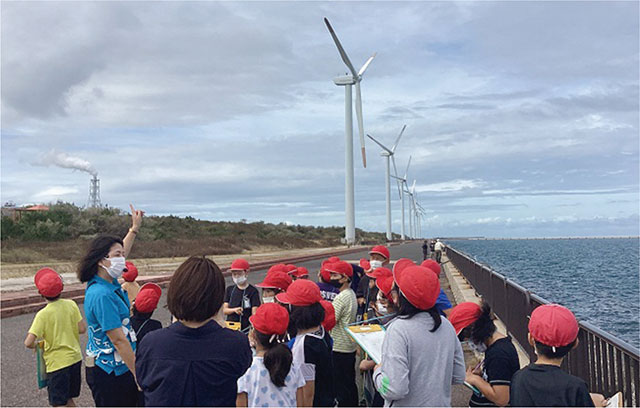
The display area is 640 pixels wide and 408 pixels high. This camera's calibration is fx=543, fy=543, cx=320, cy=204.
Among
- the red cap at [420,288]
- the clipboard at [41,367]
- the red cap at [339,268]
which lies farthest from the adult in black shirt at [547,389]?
the clipboard at [41,367]

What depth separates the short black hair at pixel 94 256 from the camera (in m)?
4.09

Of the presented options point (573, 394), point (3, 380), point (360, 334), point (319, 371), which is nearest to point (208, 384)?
point (319, 371)

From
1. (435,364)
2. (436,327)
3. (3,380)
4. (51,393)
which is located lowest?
(3,380)

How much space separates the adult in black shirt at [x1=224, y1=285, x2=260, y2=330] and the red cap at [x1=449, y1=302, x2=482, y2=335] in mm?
3055

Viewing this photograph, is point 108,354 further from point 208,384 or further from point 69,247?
point 69,247

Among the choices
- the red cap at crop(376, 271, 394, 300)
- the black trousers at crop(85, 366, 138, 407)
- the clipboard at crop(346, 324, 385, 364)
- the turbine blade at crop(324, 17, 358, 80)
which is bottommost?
the black trousers at crop(85, 366, 138, 407)

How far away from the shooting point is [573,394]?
2861 mm

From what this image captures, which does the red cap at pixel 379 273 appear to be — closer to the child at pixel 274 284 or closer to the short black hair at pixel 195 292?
the child at pixel 274 284

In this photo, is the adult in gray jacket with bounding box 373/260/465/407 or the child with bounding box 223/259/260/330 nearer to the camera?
the adult in gray jacket with bounding box 373/260/465/407

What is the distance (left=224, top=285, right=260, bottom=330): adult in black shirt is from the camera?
6.31 meters

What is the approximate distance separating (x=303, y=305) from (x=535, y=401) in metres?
1.97

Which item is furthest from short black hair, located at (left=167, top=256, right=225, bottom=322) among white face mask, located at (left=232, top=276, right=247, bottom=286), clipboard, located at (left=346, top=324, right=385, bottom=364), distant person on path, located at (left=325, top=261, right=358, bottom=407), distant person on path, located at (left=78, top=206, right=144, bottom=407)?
white face mask, located at (left=232, top=276, right=247, bottom=286)

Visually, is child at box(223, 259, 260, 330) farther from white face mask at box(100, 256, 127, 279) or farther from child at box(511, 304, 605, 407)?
child at box(511, 304, 605, 407)

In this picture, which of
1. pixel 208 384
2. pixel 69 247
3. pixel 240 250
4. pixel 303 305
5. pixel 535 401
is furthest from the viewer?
pixel 240 250
